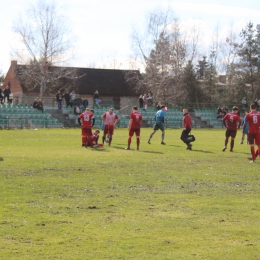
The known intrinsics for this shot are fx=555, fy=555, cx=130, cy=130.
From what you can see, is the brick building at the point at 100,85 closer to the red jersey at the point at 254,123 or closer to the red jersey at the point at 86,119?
the red jersey at the point at 86,119

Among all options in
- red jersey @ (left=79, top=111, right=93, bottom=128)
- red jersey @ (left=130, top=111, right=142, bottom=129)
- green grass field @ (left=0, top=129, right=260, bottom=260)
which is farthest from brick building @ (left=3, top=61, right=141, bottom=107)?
green grass field @ (left=0, top=129, right=260, bottom=260)

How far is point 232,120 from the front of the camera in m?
22.6

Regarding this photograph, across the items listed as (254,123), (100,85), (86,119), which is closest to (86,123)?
(86,119)

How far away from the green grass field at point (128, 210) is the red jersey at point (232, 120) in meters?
5.12

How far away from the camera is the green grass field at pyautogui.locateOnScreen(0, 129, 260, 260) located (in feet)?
23.4

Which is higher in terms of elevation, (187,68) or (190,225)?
(187,68)

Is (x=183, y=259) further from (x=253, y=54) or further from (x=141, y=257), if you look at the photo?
(x=253, y=54)

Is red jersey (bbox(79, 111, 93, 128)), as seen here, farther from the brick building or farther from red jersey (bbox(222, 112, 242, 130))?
the brick building

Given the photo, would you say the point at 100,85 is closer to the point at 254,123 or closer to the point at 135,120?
the point at 135,120

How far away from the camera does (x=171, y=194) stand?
11453 mm

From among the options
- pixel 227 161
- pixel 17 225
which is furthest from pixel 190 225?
pixel 227 161

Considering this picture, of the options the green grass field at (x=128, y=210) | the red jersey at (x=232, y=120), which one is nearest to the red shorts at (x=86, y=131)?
the red jersey at (x=232, y=120)

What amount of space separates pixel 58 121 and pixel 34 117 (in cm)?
234

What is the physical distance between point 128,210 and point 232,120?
543 inches
